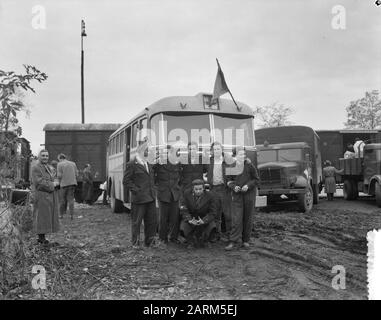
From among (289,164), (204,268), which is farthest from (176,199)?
(289,164)

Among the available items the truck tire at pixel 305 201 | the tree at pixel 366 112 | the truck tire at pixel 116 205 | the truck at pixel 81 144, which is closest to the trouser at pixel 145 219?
the truck tire at pixel 116 205

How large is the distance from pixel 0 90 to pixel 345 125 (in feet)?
139

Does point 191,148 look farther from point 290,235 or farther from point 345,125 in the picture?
point 345,125

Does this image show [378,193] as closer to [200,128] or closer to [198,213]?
[200,128]

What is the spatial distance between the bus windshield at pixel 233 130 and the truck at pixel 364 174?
300 inches

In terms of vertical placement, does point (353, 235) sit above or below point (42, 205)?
below

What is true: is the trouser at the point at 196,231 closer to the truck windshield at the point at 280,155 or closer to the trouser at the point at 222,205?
the trouser at the point at 222,205

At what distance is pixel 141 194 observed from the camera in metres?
7.64

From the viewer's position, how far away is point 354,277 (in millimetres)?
5961

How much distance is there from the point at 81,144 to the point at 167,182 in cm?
1305

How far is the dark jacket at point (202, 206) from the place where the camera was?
7.67 metres

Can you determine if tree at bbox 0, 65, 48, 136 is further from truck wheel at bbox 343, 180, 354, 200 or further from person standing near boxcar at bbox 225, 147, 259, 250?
truck wheel at bbox 343, 180, 354, 200
